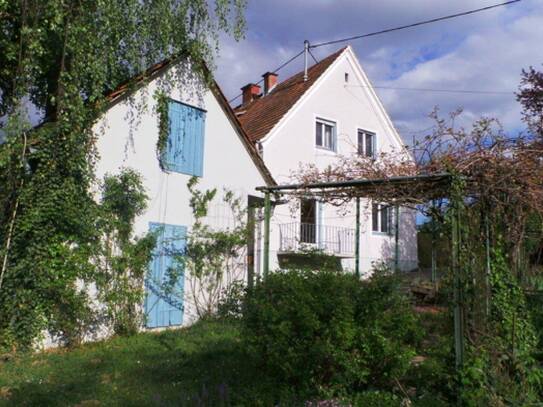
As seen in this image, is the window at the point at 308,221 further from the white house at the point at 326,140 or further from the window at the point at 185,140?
the window at the point at 185,140

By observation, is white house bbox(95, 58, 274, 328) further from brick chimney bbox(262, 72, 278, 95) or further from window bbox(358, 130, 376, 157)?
brick chimney bbox(262, 72, 278, 95)

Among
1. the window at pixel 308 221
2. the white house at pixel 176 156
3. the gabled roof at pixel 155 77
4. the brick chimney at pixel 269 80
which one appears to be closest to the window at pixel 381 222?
the window at pixel 308 221

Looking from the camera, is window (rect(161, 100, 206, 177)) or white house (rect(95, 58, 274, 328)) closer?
white house (rect(95, 58, 274, 328))

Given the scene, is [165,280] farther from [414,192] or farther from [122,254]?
[414,192]

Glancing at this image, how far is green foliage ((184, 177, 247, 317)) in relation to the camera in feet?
33.2

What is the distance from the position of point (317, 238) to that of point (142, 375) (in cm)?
865

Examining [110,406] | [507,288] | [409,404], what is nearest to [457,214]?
[507,288]

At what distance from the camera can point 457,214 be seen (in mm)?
4824

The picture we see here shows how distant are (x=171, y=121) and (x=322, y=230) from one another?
6144 mm

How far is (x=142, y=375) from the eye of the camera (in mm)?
6086

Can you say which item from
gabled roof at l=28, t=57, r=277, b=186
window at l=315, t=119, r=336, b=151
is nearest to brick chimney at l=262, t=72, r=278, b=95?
window at l=315, t=119, r=336, b=151

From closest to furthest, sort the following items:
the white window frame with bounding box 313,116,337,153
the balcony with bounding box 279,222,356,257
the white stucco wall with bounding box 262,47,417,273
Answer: the balcony with bounding box 279,222,356,257, the white stucco wall with bounding box 262,47,417,273, the white window frame with bounding box 313,116,337,153

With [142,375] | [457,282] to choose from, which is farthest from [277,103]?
[457,282]

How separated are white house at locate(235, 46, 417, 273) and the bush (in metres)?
7.73
